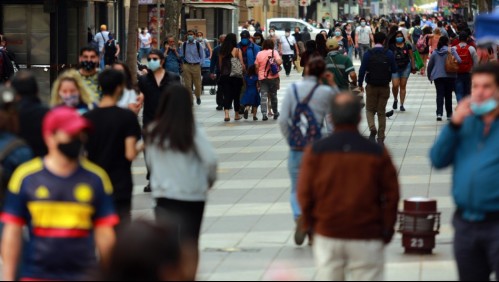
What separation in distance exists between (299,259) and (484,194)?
3.95 metres

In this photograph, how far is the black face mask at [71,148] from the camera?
5980mm

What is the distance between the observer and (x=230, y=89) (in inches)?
984

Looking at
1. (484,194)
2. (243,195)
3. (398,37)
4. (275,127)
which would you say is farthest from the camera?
(398,37)

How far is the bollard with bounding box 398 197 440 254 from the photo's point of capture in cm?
1100

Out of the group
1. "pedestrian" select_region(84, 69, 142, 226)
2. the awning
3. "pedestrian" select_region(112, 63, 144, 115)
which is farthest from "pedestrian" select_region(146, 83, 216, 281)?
the awning

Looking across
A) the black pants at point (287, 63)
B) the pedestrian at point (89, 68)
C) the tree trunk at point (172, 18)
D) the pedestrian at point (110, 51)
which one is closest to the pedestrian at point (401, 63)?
the tree trunk at point (172, 18)

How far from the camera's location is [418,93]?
33625 millimetres

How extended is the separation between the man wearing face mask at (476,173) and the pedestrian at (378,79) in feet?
39.1

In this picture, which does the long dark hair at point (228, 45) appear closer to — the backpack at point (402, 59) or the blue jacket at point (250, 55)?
the blue jacket at point (250, 55)

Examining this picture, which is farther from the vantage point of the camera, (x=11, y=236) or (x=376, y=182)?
(x=376, y=182)

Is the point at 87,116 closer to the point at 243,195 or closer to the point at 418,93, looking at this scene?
the point at 243,195

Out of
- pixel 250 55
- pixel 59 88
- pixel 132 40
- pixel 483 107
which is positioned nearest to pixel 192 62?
pixel 132 40

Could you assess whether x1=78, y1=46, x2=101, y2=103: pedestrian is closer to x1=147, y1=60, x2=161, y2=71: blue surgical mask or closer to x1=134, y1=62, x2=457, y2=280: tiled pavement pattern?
x1=134, y1=62, x2=457, y2=280: tiled pavement pattern

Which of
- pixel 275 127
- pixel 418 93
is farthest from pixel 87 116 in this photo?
pixel 418 93
